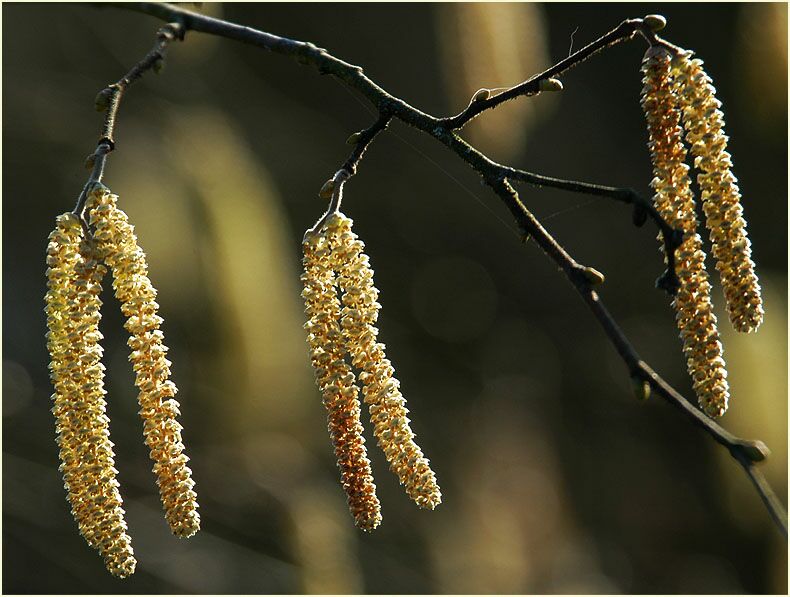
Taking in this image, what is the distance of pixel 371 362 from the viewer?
0.84 meters

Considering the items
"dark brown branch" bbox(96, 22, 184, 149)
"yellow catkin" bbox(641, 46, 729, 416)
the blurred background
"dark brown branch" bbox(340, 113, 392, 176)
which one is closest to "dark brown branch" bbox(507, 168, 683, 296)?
"yellow catkin" bbox(641, 46, 729, 416)

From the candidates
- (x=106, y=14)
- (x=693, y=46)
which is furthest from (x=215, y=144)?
(x=693, y=46)

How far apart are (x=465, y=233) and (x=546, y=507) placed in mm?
1369

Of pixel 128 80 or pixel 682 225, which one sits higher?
pixel 128 80

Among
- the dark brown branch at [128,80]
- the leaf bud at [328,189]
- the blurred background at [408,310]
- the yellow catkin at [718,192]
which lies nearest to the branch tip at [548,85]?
the yellow catkin at [718,192]

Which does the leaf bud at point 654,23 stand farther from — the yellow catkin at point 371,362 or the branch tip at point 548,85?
the yellow catkin at point 371,362

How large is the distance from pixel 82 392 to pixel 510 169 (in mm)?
433

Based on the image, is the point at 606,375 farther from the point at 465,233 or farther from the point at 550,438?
the point at 465,233

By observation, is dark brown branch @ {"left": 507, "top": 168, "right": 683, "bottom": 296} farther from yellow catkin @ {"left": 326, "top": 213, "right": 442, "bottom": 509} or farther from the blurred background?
the blurred background

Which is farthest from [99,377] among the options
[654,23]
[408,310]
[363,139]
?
[408,310]

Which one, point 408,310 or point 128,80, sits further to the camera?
point 408,310

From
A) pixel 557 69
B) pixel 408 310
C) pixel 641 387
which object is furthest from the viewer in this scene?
pixel 408 310

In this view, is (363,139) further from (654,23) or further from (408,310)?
(408,310)

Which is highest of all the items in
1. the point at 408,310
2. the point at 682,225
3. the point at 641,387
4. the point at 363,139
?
the point at 363,139
